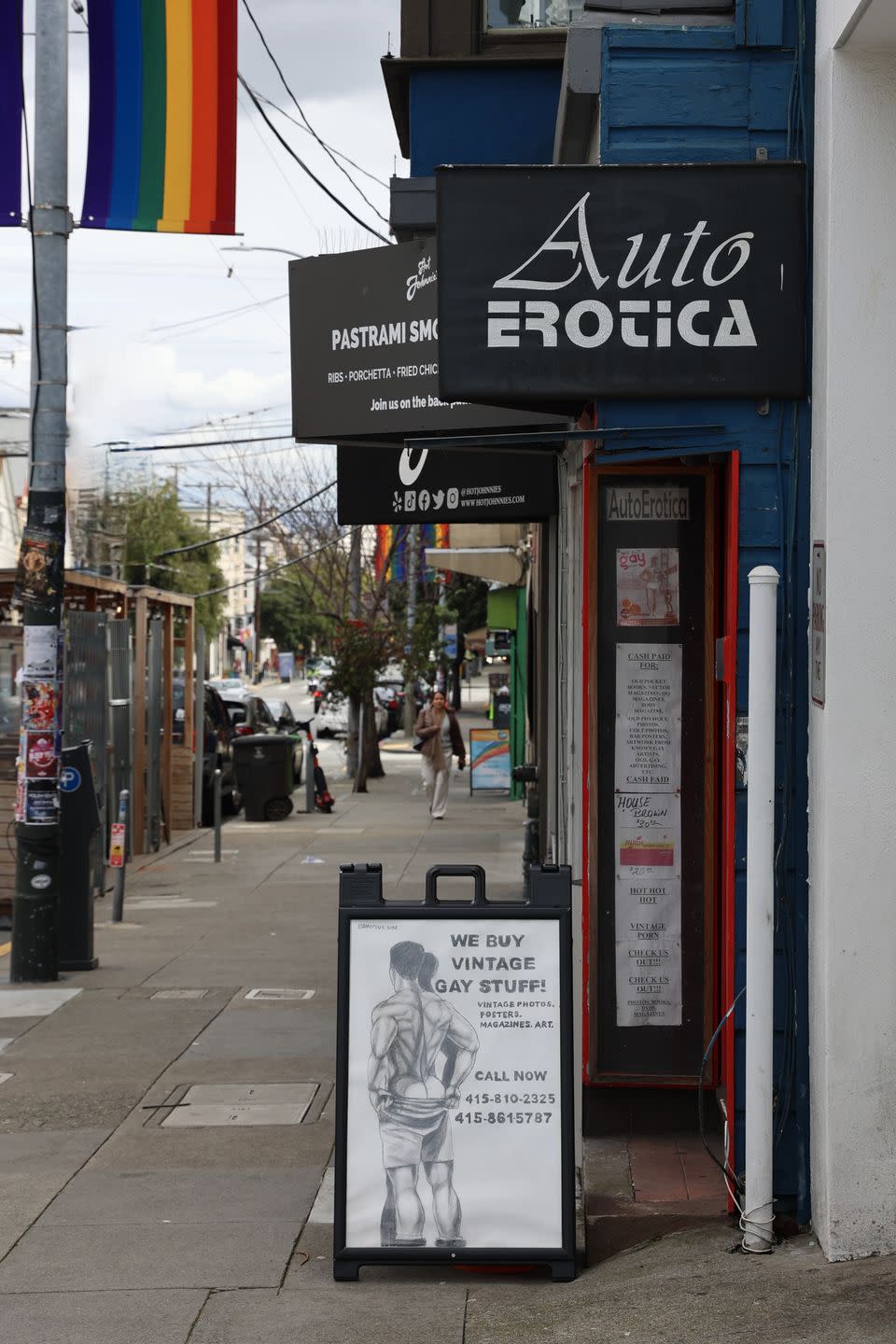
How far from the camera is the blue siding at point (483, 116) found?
9.30m

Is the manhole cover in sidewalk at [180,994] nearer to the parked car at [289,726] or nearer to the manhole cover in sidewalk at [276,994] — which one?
the manhole cover in sidewalk at [276,994]

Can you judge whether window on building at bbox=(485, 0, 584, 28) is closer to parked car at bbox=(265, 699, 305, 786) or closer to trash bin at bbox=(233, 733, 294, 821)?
trash bin at bbox=(233, 733, 294, 821)

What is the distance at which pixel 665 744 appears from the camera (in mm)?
6469

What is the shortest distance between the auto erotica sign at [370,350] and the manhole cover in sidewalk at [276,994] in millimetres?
3691

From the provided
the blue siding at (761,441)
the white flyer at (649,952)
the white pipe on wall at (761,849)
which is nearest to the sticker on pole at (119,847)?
the white flyer at (649,952)

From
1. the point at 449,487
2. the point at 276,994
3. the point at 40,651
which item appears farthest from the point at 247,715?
the point at 449,487

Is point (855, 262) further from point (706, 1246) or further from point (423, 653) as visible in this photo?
point (423, 653)

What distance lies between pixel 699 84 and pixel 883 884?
2775mm

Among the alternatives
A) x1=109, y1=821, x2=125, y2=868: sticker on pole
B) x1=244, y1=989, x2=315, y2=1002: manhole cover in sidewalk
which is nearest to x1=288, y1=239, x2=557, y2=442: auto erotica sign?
x1=244, y1=989, x2=315, y2=1002: manhole cover in sidewalk

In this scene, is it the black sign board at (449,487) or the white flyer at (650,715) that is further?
the black sign board at (449,487)

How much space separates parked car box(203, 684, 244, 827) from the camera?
2220 centimetres

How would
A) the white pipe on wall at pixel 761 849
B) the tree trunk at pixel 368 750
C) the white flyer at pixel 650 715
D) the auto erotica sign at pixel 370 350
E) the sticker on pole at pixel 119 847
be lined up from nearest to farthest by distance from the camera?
the white pipe on wall at pixel 761 849
the white flyer at pixel 650 715
the auto erotica sign at pixel 370 350
the sticker on pole at pixel 119 847
the tree trunk at pixel 368 750

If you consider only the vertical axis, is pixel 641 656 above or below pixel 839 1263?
above

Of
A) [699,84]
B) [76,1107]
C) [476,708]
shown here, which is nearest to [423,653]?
[76,1107]
